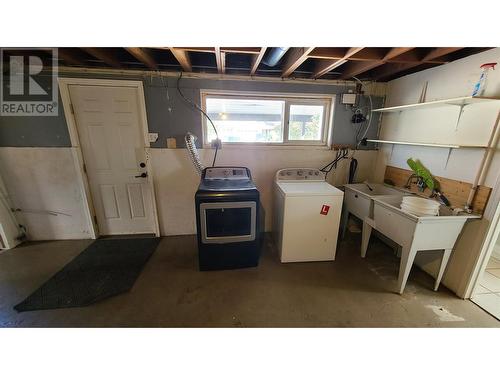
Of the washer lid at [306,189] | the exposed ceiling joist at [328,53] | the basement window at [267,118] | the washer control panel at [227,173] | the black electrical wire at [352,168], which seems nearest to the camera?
the exposed ceiling joist at [328,53]

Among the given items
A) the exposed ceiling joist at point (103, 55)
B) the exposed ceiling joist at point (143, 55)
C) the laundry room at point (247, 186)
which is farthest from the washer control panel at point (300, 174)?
the exposed ceiling joist at point (103, 55)

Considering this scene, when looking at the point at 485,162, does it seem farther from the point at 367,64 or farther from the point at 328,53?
the point at 328,53

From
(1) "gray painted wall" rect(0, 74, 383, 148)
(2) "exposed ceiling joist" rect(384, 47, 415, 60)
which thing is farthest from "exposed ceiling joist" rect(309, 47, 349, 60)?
(1) "gray painted wall" rect(0, 74, 383, 148)

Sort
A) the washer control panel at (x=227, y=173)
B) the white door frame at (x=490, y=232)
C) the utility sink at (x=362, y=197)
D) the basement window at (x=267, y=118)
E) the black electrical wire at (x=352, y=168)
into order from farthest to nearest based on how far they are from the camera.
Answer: the black electrical wire at (x=352, y=168) → the basement window at (x=267, y=118) → the washer control panel at (x=227, y=173) → the utility sink at (x=362, y=197) → the white door frame at (x=490, y=232)

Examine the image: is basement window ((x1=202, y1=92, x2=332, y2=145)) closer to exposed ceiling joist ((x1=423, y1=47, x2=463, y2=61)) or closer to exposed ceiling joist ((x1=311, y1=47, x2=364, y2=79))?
exposed ceiling joist ((x1=311, y1=47, x2=364, y2=79))

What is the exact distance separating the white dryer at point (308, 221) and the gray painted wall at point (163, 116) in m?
1.35

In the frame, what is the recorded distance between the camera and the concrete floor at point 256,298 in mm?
1551

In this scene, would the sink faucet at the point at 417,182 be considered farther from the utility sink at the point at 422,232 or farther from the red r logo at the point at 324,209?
the red r logo at the point at 324,209

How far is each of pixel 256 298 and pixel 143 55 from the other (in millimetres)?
2512

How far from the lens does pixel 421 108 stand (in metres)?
2.16

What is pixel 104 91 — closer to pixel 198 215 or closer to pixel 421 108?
pixel 198 215
